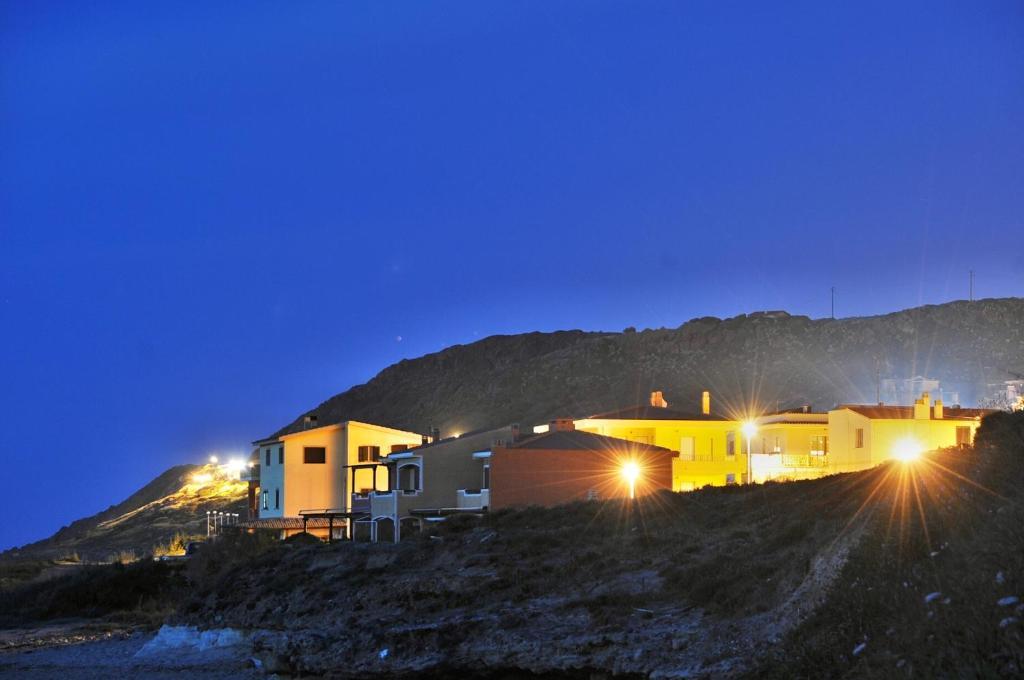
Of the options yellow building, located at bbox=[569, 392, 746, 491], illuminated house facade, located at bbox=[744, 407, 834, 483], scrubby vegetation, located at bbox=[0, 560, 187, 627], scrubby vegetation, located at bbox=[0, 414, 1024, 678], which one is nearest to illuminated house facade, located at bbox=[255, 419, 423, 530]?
scrubby vegetation, located at bbox=[0, 560, 187, 627]

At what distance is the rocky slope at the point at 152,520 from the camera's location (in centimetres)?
7756

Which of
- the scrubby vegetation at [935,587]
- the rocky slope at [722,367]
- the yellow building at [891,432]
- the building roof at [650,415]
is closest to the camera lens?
the scrubby vegetation at [935,587]

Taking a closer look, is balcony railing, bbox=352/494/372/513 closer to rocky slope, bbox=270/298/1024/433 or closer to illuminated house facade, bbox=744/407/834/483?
illuminated house facade, bbox=744/407/834/483

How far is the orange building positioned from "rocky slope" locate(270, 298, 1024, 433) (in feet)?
200

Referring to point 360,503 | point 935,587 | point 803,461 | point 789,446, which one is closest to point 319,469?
point 360,503

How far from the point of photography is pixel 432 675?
25156mm

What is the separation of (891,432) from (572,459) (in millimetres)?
14163

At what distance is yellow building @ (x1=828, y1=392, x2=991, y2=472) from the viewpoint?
47.8 metres

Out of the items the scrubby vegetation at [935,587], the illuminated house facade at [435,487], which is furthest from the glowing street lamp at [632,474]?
the scrubby vegetation at [935,587]

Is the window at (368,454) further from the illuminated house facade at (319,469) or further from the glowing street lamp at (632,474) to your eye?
the glowing street lamp at (632,474)

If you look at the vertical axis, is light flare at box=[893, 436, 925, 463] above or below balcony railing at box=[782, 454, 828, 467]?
above

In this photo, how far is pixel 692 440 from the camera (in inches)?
2239

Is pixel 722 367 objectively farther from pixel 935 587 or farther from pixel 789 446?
pixel 935 587

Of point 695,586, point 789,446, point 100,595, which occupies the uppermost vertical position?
point 789,446
